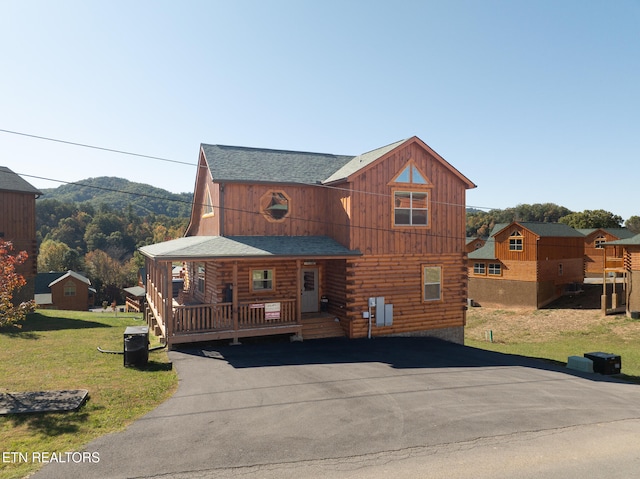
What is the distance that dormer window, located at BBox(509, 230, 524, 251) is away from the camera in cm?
3878

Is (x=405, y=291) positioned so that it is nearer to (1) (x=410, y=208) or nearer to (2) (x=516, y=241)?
(1) (x=410, y=208)

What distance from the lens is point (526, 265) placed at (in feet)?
126

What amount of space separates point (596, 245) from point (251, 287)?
51275mm

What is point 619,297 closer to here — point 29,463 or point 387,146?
point 387,146

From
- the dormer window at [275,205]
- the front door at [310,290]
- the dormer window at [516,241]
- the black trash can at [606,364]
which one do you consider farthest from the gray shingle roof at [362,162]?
the dormer window at [516,241]

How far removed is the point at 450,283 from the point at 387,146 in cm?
698

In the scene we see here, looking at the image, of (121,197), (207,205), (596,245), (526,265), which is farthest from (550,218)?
(121,197)

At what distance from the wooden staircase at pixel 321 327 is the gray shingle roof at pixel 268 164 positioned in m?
6.09

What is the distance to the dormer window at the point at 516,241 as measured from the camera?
38781mm

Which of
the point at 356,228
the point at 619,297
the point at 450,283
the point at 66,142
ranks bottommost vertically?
the point at 619,297

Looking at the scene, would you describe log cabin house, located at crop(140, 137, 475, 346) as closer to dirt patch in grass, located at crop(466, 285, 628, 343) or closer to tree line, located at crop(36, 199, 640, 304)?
dirt patch in grass, located at crop(466, 285, 628, 343)

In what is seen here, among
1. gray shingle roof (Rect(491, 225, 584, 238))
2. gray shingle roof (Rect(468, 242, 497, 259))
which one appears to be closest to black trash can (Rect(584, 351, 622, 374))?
gray shingle roof (Rect(491, 225, 584, 238))

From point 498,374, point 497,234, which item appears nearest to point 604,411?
point 498,374

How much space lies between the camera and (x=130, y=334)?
41.2ft
